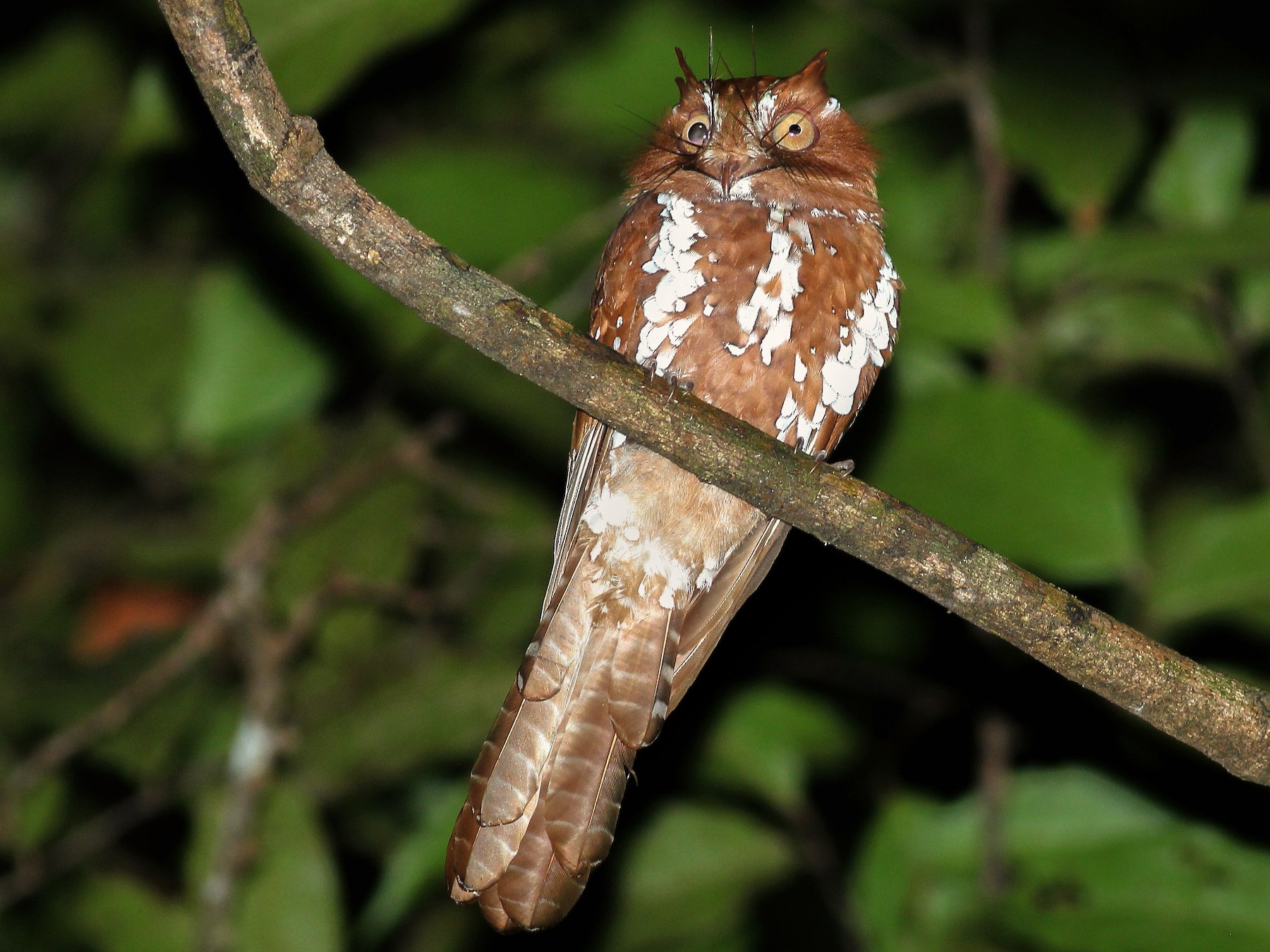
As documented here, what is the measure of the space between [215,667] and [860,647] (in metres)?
2.16

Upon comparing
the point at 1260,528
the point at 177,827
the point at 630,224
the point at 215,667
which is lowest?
the point at 177,827

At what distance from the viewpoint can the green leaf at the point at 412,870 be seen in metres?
3.28

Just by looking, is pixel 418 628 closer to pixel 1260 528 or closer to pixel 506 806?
pixel 506 806

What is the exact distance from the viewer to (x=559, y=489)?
13.2 ft

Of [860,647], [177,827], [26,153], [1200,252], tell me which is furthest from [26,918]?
[1200,252]

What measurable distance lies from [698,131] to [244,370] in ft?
5.62

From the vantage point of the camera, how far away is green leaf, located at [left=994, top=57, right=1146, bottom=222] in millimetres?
3480

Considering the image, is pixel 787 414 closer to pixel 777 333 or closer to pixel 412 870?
pixel 777 333

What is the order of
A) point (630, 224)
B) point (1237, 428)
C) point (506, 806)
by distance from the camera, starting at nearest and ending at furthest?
1. point (506, 806)
2. point (630, 224)
3. point (1237, 428)

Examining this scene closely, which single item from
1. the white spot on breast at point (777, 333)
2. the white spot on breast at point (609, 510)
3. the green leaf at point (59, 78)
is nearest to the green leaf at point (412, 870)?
the white spot on breast at point (609, 510)

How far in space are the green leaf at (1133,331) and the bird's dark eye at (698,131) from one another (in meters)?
1.39

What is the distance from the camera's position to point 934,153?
4.51 meters

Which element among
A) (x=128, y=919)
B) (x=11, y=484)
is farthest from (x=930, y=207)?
(x=11, y=484)

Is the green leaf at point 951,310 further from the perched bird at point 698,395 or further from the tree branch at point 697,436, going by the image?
the tree branch at point 697,436
